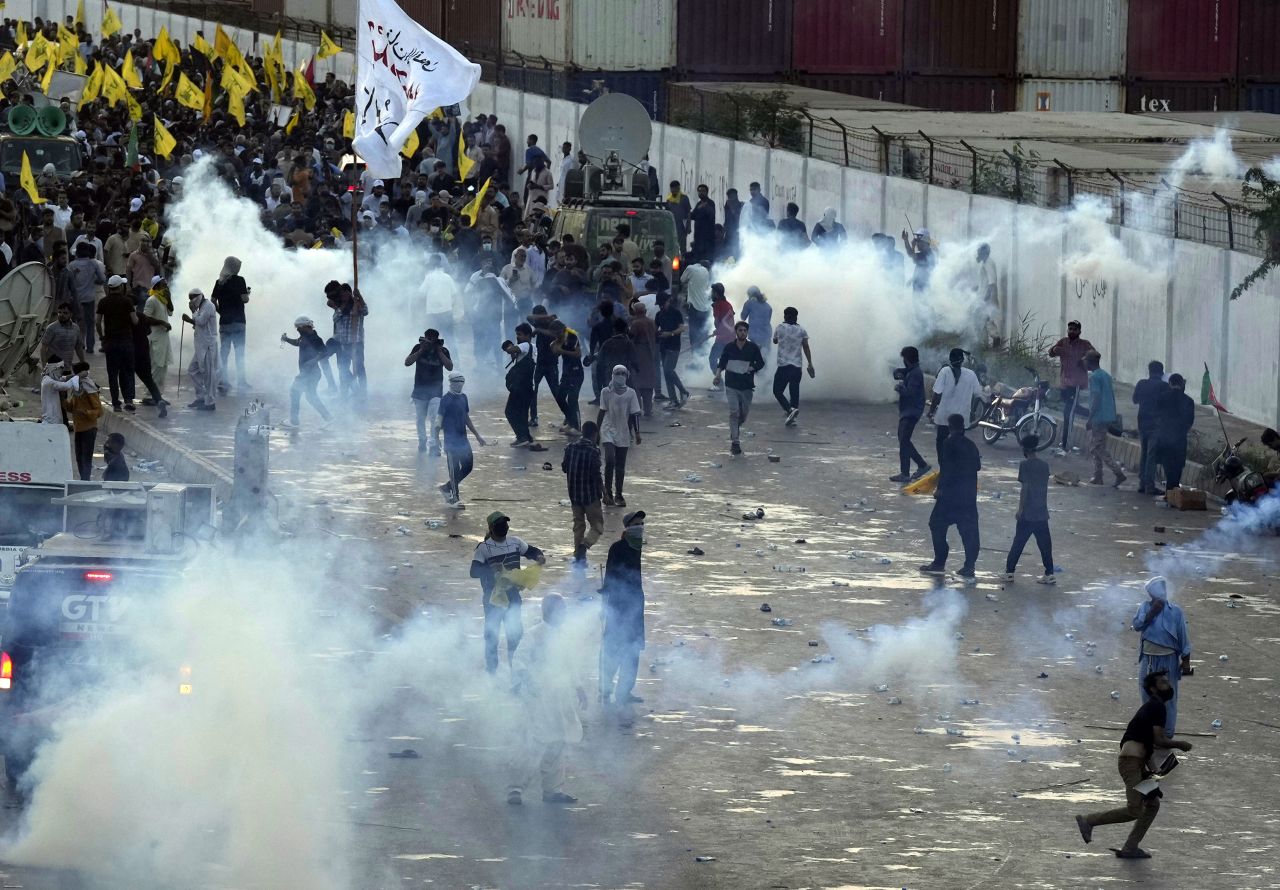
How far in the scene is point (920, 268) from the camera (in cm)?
2973

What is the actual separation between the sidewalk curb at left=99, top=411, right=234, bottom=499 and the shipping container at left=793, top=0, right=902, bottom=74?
29514mm

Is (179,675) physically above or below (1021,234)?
below

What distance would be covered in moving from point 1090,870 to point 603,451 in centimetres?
983

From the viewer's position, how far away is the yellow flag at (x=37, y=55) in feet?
160

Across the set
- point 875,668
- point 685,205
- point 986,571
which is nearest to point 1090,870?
point 875,668

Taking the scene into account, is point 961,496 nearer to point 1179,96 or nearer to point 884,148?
point 884,148

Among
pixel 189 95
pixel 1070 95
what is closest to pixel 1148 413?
pixel 189 95

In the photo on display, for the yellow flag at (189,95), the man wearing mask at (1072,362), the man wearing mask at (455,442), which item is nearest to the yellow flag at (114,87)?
the yellow flag at (189,95)

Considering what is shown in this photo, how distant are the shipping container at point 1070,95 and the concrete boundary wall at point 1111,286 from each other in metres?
15.6

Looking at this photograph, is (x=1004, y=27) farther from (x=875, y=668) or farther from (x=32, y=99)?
(x=875, y=668)

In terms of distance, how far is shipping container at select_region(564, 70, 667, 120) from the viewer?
Answer: 49.5m

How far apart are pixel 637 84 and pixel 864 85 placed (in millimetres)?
5563

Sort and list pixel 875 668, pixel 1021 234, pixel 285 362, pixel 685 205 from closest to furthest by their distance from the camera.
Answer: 1. pixel 875 668
2. pixel 285 362
3. pixel 1021 234
4. pixel 685 205

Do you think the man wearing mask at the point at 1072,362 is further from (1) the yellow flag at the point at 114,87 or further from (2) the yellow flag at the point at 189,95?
(1) the yellow flag at the point at 114,87
